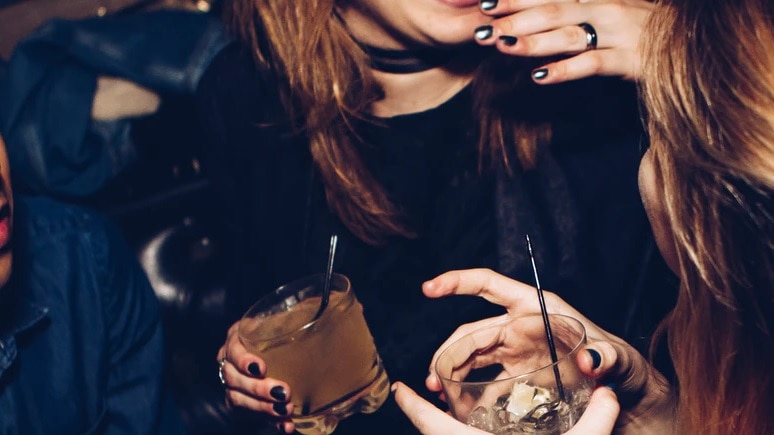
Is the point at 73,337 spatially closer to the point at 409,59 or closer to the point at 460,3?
the point at 409,59

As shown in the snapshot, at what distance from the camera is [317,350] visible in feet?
4.54

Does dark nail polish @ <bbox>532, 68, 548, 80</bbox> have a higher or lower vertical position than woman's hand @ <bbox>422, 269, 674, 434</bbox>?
higher

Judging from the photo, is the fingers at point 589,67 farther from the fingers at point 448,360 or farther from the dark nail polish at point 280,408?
the dark nail polish at point 280,408

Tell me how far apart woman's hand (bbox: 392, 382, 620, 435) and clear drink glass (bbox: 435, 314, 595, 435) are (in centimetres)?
4

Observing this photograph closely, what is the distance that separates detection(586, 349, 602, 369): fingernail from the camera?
1069 mm

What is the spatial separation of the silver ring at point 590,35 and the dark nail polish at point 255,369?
3.16 feet

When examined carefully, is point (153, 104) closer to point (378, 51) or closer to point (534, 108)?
point (378, 51)

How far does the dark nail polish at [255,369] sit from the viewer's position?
1.48 m

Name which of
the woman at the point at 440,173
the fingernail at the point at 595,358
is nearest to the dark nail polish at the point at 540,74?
the woman at the point at 440,173

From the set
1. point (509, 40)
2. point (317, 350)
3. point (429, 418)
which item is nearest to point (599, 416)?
point (429, 418)

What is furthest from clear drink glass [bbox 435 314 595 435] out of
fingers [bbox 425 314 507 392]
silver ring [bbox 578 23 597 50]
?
silver ring [bbox 578 23 597 50]

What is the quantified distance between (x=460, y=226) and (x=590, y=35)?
2.05 feet

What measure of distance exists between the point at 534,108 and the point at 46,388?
1418mm

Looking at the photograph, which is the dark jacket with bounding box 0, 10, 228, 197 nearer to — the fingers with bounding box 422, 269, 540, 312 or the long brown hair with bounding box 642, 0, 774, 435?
the fingers with bounding box 422, 269, 540, 312
